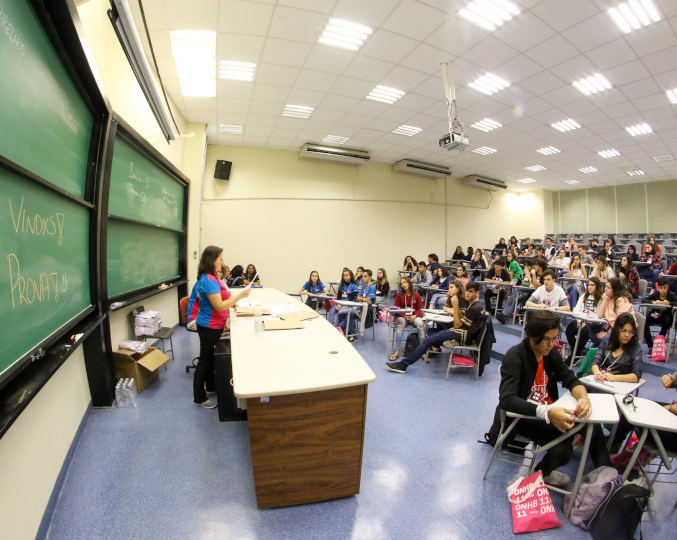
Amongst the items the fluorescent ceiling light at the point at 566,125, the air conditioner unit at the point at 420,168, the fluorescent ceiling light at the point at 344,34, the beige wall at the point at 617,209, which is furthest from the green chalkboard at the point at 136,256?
the beige wall at the point at 617,209

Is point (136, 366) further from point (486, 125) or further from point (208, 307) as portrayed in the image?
point (486, 125)

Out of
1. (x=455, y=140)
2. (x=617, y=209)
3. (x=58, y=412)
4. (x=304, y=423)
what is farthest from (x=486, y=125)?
(x=617, y=209)

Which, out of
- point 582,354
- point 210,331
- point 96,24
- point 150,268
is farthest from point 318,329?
point 582,354

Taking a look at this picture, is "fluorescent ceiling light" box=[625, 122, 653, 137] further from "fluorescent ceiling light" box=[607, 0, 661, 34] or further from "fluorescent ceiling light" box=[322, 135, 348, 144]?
"fluorescent ceiling light" box=[322, 135, 348, 144]

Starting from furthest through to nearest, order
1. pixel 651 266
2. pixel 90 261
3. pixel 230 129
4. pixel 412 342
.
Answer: pixel 651 266
pixel 230 129
pixel 412 342
pixel 90 261

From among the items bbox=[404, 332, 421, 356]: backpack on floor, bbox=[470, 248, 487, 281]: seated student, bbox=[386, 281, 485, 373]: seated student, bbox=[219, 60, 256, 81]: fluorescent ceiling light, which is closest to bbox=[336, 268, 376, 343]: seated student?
bbox=[404, 332, 421, 356]: backpack on floor

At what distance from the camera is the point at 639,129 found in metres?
5.88

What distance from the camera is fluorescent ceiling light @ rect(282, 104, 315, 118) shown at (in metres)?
5.29

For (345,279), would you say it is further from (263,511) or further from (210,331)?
(263,511)

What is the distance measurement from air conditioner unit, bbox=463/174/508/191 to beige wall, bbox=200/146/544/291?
1.04 feet

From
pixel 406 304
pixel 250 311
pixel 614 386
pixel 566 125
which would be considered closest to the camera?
pixel 614 386

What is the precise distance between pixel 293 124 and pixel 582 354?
19.2 ft

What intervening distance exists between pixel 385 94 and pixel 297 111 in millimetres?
1567

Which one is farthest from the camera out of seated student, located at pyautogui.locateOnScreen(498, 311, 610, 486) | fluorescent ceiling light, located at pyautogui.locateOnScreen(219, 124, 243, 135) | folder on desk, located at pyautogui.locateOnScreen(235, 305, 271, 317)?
fluorescent ceiling light, located at pyautogui.locateOnScreen(219, 124, 243, 135)
